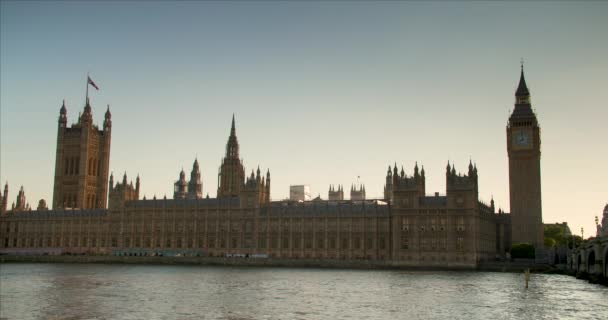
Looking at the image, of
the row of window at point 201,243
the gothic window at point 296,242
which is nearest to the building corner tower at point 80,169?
the row of window at point 201,243

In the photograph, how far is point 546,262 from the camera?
119 metres

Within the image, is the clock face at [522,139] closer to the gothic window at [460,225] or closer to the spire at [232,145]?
the gothic window at [460,225]

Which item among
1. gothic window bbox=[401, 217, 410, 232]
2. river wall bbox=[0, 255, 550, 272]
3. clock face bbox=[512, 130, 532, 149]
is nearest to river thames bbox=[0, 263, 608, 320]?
river wall bbox=[0, 255, 550, 272]

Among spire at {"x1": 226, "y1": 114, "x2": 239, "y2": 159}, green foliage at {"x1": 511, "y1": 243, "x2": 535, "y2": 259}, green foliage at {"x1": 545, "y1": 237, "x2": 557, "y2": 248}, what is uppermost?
spire at {"x1": 226, "y1": 114, "x2": 239, "y2": 159}

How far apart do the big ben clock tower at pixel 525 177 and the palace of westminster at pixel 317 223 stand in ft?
0.65

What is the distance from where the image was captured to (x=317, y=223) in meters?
139

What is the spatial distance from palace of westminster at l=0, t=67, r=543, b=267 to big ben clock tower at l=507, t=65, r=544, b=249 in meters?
0.20

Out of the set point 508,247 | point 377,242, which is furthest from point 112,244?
point 508,247

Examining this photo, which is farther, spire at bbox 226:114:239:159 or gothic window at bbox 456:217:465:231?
spire at bbox 226:114:239:159

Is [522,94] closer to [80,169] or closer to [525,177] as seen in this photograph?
[525,177]

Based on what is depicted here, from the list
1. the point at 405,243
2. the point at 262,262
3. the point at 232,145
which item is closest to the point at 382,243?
the point at 405,243

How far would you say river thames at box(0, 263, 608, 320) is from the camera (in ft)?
170

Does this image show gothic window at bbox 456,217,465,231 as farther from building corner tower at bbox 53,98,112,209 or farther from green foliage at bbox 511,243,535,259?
building corner tower at bbox 53,98,112,209

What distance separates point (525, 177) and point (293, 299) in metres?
90.3
